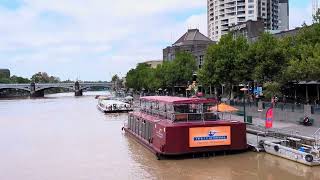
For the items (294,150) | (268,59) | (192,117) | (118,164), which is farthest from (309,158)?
(268,59)

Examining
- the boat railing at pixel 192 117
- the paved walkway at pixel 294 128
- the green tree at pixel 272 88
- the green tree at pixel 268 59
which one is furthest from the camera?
the green tree at pixel 268 59

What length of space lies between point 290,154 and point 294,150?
0.41 meters

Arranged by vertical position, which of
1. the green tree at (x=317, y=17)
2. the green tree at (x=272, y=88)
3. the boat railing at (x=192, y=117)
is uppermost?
the green tree at (x=317, y=17)

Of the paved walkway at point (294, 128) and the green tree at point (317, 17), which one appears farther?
the green tree at point (317, 17)

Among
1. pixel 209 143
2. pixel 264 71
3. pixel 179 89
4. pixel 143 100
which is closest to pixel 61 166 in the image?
pixel 209 143

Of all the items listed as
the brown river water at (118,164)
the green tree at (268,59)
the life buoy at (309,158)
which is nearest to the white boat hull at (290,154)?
the life buoy at (309,158)

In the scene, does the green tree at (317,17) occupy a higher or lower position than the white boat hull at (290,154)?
higher

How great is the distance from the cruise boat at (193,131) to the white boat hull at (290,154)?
1.71 meters

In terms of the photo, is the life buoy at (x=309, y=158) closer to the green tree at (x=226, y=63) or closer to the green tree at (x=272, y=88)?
the green tree at (x=272, y=88)

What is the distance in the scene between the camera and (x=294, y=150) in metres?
29.5

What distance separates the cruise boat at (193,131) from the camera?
31.0 meters

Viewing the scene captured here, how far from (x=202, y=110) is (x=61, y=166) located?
10.2 meters

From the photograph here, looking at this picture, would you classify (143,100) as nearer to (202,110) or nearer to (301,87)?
(202,110)

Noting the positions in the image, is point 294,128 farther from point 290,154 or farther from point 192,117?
point 192,117
